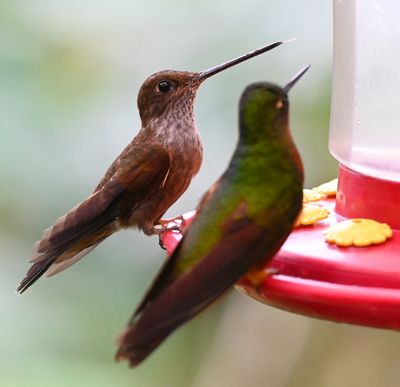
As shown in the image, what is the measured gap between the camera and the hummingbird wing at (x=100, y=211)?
13.0 ft

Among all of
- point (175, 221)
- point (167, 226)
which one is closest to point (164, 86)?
point (167, 226)

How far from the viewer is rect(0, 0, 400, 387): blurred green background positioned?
5.39 m

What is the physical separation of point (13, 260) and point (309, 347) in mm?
1740

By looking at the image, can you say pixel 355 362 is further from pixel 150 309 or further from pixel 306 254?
pixel 150 309

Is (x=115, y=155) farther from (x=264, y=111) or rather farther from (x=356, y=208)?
(x=264, y=111)

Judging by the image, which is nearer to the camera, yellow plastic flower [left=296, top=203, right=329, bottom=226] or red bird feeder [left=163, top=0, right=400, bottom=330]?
red bird feeder [left=163, top=0, right=400, bottom=330]

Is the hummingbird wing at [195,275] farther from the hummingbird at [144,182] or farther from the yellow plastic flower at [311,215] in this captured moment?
the hummingbird at [144,182]

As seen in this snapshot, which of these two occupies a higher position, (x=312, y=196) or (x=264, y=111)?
(x=264, y=111)

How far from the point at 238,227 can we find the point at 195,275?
0.20 metres

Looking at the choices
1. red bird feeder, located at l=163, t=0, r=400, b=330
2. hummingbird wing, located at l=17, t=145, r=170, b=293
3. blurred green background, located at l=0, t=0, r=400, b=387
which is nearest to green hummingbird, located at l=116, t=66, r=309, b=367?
red bird feeder, located at l=163, t=0, r=400, b=330

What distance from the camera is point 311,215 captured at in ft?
11.2

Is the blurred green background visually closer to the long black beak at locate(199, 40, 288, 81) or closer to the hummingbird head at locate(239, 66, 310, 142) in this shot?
the long black beak at locate(199, 40, 288, 81)

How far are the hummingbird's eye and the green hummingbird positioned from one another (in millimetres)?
1622

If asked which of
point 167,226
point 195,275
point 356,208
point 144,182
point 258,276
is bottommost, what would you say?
point 167,226
